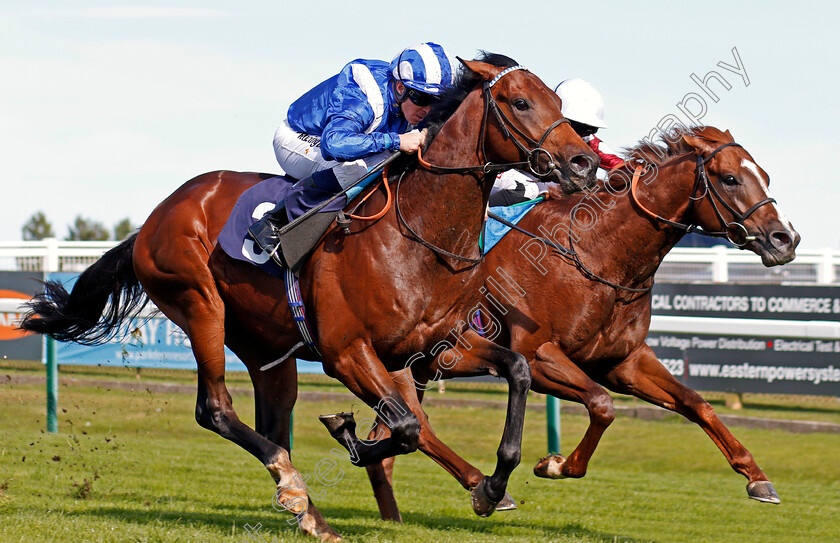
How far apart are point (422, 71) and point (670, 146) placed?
5.32ft

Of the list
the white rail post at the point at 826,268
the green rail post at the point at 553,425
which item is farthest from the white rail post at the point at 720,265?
the green rail post at the point at 553,425

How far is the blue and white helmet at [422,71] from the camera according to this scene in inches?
156

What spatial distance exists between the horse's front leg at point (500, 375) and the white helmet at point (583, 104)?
1.66 metres

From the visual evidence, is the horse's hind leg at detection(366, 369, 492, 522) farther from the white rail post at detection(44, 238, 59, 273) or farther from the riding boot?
the white rail post at detection(44, 238, 59, 273)

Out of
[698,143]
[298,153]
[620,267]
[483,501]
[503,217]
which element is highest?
[698,143]

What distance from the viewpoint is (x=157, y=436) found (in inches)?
366

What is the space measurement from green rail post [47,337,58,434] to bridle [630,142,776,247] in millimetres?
5657

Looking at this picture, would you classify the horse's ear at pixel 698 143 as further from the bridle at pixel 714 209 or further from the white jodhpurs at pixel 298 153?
the white jodhpurs at pixel 298 153

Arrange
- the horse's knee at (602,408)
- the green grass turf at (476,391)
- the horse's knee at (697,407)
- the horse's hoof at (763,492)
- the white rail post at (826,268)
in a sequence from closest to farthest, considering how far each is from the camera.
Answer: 1. the horse's hoof at (763,492)
2. the horse's knee at (602,408)
3. the horse's knee at (697,407)
4. the green grass turf at (476,391)
5. the white rail post at (826,268)

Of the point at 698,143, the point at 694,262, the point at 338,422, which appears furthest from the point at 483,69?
the point at 694,262

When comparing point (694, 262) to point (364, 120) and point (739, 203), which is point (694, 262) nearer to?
point (739, 203)

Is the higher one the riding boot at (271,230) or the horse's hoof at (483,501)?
the riding boot at (271,230)

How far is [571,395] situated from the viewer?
177 inches

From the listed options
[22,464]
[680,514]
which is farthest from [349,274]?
[22,464]
